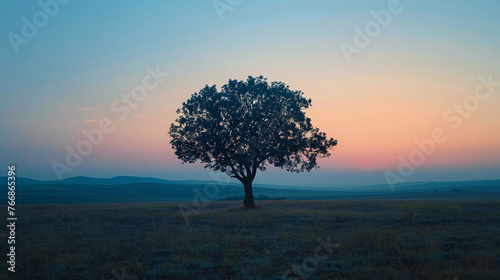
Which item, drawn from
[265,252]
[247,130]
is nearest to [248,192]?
[247,130]

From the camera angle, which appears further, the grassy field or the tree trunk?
the tree trunk

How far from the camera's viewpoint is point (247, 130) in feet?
105

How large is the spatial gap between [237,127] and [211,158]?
431 cm

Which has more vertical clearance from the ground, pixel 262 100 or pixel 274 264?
pixel 262 100

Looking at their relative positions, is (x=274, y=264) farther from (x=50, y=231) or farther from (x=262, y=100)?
(x=262, y=100)

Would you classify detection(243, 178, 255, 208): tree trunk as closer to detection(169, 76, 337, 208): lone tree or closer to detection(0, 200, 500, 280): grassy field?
detection(169, 76, 337, 208): lone tree

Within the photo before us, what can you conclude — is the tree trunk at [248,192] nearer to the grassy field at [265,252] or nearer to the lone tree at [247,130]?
the lone tree at [247,130]

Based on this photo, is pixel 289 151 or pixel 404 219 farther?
pixel 289 151

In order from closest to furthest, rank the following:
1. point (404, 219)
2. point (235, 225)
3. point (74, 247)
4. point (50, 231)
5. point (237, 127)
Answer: point (74, 247)
point (50, 231)
point (235, 225)
point (404, 219)
point (237, 127)

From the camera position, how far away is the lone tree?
1260 inches

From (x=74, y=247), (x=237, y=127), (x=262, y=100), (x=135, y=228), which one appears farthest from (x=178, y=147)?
(x=74, y=247)

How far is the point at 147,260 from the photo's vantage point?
512 inches

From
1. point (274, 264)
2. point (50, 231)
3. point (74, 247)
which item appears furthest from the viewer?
point (50, 231)

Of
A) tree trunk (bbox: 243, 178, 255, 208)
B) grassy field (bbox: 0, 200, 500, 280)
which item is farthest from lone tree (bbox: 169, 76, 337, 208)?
grassy field (bbox: 0, 200, 500, 280)
